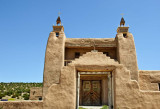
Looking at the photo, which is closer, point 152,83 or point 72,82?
point 72,82

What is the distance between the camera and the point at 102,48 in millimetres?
20922

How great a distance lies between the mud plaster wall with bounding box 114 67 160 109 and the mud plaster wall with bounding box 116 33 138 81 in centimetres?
745

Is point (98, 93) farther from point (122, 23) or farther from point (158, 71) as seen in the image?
point (122, 23)

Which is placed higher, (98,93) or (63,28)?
(63,28)

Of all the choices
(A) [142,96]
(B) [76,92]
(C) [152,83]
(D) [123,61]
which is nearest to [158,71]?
(C) [152,83]

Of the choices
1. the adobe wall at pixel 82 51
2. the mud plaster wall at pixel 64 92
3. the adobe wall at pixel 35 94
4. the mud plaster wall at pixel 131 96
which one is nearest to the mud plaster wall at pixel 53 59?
Result: the adobe wall at pixel 82 51

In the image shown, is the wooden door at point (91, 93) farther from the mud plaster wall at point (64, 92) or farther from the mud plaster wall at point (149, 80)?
the mud plaster wall at point (64, 92)

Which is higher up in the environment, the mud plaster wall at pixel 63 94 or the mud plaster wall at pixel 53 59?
the mud plaster wall at pixel 53 59

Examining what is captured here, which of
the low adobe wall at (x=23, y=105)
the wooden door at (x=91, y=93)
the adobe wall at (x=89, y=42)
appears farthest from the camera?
the adobe wall at (x=89, y=42)

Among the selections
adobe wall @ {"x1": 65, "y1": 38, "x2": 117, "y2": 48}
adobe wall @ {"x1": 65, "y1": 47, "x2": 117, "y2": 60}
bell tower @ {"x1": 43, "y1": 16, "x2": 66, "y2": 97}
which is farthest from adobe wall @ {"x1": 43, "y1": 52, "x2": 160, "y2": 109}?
adobe wall @ {"x1": 65, "y1": 47, "x2": 117, "y2": 60}

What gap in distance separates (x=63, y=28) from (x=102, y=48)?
5.29 meters

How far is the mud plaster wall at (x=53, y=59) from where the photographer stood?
735 inches

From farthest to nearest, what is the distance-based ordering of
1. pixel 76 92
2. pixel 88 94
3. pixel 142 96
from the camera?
pixel 88 94 < pixel 76 92 < pixel 142 96

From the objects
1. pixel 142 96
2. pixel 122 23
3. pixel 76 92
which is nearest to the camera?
pixel 142 96
